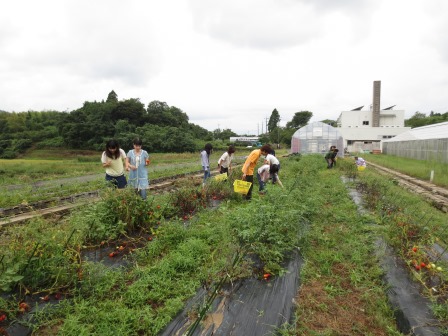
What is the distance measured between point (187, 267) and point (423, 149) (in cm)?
→ 2078

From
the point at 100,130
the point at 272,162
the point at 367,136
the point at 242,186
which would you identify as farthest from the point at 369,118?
the point at 242,186

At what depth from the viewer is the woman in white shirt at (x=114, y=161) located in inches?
189

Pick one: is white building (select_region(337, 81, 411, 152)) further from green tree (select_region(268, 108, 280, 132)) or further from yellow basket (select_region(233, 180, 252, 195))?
yellow basket (select_region(233, 180, 252, 195))

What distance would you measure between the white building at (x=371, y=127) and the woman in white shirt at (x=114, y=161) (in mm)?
38402

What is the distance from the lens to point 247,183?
19.5ft

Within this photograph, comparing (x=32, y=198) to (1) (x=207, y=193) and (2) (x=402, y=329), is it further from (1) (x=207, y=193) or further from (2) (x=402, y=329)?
(2) (x=402, y=329)

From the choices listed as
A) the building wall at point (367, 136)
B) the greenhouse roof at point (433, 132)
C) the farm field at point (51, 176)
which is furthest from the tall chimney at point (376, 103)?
the farm field at point (51, 176)

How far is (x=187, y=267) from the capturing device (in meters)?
3.09

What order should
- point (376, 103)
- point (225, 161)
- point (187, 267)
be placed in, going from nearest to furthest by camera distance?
point (187, 267) → point (225, 161) → point (376, 103)

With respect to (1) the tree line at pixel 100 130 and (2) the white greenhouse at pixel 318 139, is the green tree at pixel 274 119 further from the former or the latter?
(2) the white greenhouse at pixel 318 139

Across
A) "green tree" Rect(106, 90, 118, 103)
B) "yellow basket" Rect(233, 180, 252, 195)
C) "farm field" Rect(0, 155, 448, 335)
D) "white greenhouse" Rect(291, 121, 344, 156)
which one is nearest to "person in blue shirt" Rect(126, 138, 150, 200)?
"farm field" Rect(0, 155, 448, 335)

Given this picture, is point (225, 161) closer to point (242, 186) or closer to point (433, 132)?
point (242, 186)

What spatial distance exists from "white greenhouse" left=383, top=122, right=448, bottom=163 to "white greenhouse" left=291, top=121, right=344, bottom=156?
521 cm

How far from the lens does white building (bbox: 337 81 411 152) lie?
39.1 meters
